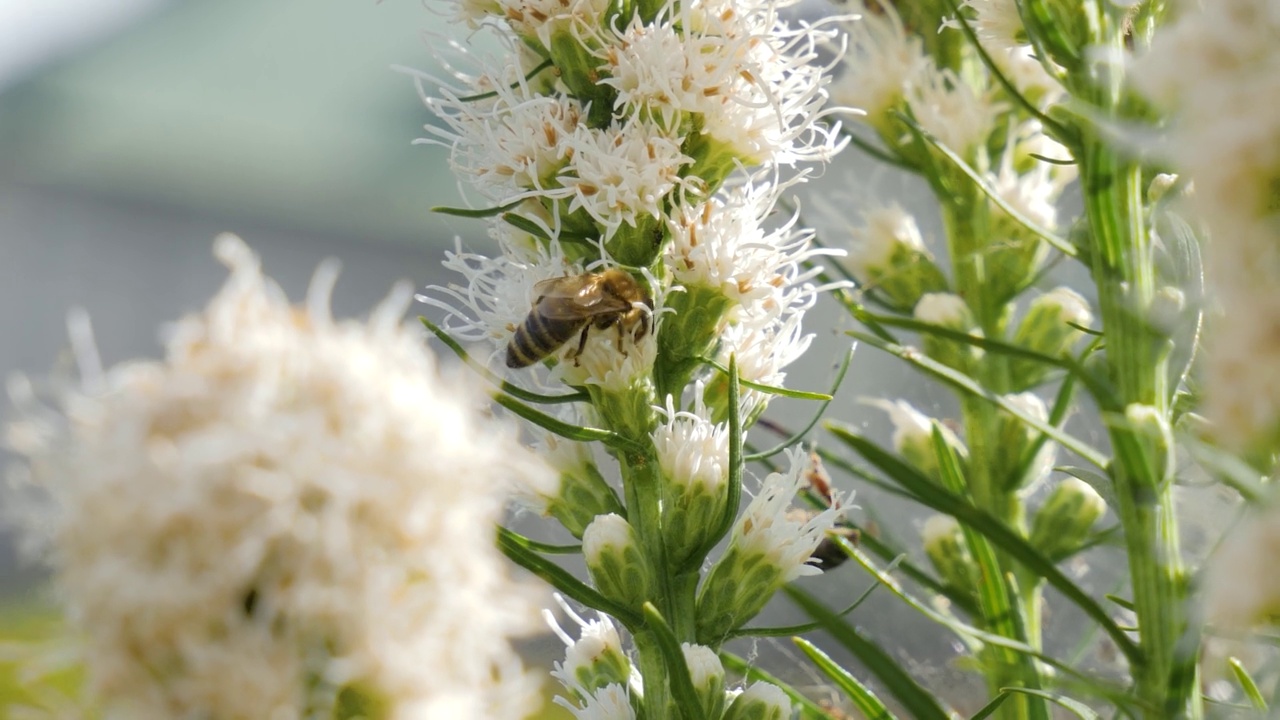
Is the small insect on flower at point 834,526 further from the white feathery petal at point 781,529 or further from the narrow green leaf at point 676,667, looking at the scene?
the narrow green leaf at point 676,667

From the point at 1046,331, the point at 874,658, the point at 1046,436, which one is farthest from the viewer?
the point at 1046,331

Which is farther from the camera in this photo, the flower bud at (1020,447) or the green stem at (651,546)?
the flower bud at (1020,447)

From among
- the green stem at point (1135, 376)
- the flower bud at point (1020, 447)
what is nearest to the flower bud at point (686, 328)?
the green stem at point (1135, 376)

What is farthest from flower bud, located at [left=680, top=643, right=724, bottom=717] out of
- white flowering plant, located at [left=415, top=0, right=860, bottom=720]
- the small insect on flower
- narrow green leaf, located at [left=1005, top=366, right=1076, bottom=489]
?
narrow green leaf, located at [left=1005, top=366, right=1076, bottom=489]

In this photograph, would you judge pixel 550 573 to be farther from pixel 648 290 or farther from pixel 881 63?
pixel 881 63

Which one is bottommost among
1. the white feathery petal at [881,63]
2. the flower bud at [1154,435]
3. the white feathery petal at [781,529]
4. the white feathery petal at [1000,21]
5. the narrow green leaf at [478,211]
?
the white feathery petal at [781,529]

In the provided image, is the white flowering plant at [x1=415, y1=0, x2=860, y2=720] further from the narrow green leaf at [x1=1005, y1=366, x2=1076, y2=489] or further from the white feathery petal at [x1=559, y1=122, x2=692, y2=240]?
the narrow green leaf at [x1=1005, y1=366, x2=1076, y2=489]

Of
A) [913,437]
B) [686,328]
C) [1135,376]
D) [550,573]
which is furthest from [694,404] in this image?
[913,437]
